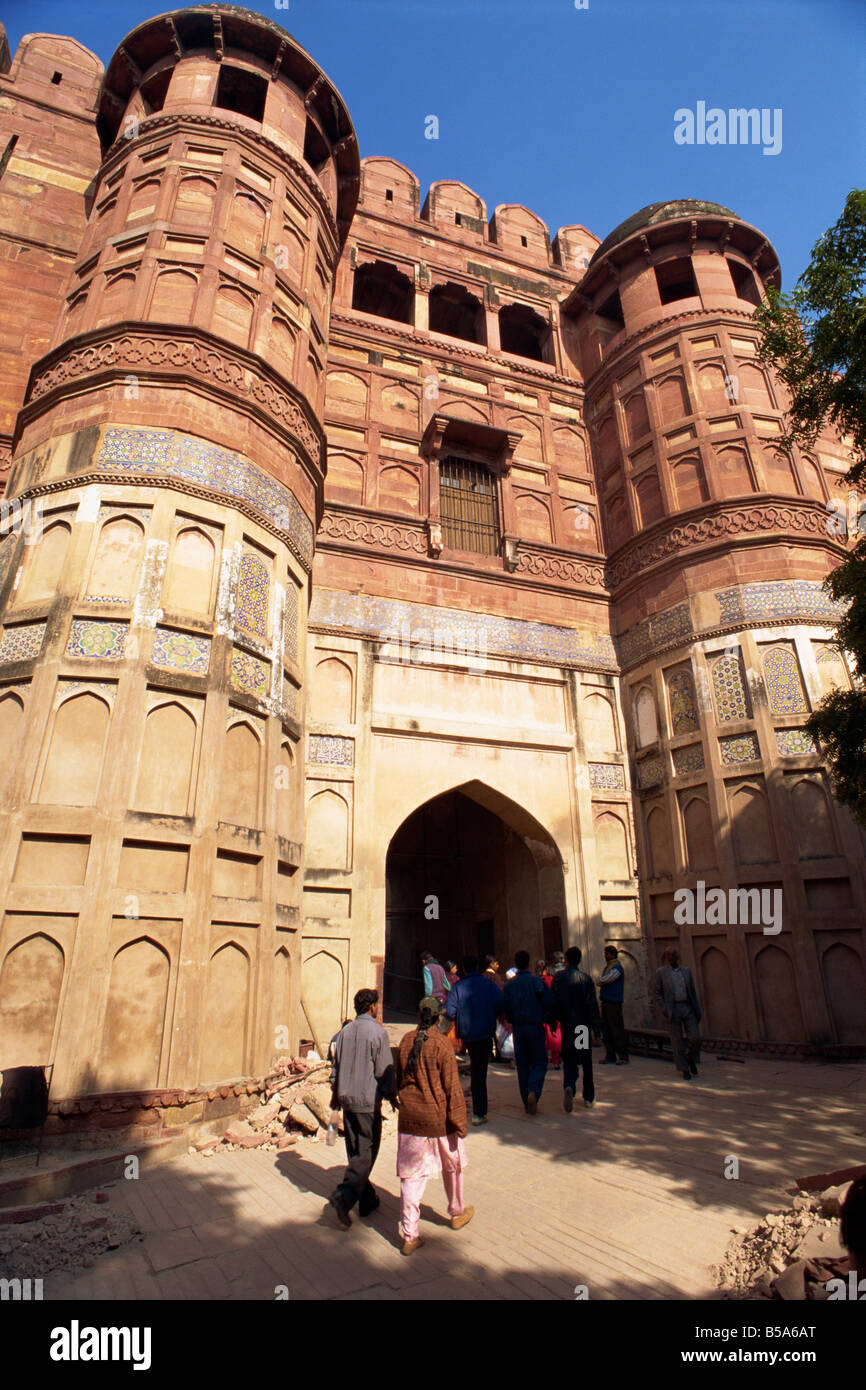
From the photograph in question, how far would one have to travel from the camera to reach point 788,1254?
135 inches

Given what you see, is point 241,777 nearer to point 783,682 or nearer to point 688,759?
point 688,759

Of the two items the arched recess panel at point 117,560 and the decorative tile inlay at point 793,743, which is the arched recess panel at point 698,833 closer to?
the decorative tile inlay at point 793,743

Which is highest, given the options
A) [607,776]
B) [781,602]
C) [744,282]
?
[744,282]

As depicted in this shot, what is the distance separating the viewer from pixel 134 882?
6758mm

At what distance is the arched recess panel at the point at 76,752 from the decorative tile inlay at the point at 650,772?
8.76 metres

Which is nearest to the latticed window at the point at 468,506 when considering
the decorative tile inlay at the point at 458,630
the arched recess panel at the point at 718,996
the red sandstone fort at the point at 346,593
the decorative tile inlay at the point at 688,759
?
the red sandstone fort at the point at 346,593

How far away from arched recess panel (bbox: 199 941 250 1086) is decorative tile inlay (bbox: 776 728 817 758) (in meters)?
8.10

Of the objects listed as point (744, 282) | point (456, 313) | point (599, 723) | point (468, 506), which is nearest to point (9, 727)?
point (599, 723)

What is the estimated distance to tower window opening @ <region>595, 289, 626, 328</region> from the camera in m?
16.9

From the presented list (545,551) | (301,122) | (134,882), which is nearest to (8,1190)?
(134,882)

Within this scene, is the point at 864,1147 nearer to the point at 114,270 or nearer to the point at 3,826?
the point at 3,826

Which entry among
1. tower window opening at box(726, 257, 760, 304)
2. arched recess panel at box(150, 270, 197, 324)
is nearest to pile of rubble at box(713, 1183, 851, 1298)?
arched recess panel at box(150, 270, 197, 324)

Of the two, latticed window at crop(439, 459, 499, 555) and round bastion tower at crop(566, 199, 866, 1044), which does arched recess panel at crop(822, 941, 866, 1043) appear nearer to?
round bastion tower at crop(566, 199, 866, 1044)

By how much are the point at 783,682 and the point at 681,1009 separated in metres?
5.29
